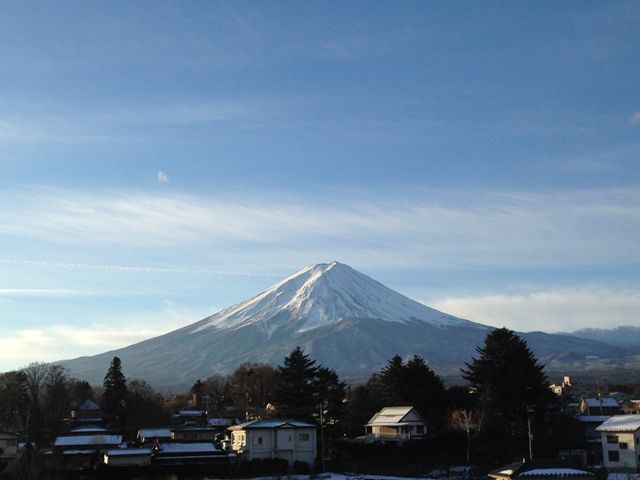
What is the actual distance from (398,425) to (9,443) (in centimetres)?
2628

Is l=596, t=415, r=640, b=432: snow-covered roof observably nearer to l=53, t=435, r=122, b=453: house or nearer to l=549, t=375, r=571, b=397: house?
l=549, t=375, r=571, b=397: house

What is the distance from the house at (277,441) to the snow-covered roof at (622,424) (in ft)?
61.9

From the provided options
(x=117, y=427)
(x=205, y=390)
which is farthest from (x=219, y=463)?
(x=205, y=390)

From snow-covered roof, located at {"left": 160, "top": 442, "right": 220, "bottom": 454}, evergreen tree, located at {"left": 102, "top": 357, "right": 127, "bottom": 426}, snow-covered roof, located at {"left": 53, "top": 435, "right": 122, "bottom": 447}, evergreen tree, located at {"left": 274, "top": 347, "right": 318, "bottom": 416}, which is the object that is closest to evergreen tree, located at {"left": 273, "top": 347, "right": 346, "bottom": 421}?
evergreen tree, located at {"left": 274, "top": 347, "right": 318, "bottom": 416}

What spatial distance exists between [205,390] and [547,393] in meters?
53.6

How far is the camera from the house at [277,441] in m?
52.2

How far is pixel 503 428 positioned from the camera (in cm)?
5200

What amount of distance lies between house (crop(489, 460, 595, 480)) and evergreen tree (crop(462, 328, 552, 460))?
16.9 m

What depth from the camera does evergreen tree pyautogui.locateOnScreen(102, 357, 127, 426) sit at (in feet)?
251

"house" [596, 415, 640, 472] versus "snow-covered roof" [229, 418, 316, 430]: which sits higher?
"snow-covered roof" [229, 418, 316, 430]

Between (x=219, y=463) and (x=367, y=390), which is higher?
(x=367, y=390)

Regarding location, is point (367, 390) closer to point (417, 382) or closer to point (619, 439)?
point (417, 382)

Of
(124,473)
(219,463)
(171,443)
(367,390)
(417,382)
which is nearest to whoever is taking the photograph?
(124,473)

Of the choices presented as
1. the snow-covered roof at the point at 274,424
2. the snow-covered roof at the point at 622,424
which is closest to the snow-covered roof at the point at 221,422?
the snow-covered roof at the point at 274,424
